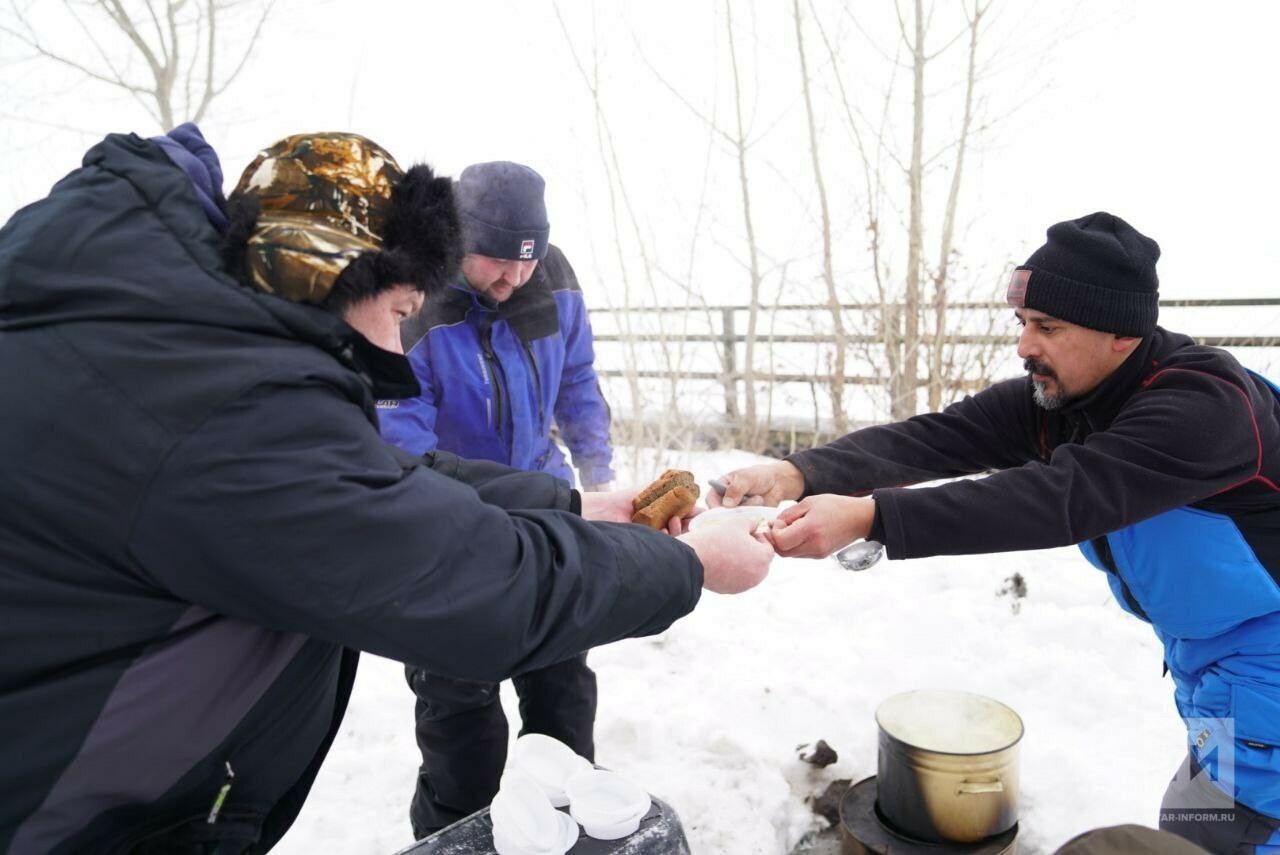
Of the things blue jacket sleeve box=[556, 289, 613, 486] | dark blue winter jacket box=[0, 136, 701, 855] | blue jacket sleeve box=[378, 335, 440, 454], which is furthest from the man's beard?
blue jacket sleeve box=[378, 335, 440, 454]

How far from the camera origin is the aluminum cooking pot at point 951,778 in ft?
8.21

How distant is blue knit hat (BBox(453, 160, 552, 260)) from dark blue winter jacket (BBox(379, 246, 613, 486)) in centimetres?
20

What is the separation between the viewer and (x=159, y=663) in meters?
1.41

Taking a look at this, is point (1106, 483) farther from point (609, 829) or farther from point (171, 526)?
point (171, 526)

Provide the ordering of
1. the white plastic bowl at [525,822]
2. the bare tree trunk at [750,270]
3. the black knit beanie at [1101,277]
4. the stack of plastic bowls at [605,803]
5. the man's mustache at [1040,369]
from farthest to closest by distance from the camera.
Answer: the bare tree trunk at [750,270], the man's mustache at [1040,369], the black knit beanie at [1101,277], the stack of plastic bowls at [605,803], the white plastic bowl at [525,822]

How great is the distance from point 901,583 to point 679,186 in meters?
4.51

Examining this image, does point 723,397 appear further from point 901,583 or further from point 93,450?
point 93,450

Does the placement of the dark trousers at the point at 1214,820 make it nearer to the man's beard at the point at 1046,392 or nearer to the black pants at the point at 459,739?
the man's beard at the point at 1046,392

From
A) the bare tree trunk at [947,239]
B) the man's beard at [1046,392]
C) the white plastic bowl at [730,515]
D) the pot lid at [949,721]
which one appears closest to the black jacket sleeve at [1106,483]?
the man's beard at [1046,392]

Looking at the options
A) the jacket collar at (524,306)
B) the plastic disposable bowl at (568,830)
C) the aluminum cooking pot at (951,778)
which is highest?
the jacket collar at (524,306)

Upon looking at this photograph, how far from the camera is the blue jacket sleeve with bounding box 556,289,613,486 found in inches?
139

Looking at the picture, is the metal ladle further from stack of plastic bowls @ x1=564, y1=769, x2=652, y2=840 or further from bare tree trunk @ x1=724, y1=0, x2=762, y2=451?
bare tree trunk @ x1=724, y1=0, x2=762, y2=451

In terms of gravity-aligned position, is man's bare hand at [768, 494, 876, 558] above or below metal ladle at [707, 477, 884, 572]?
above

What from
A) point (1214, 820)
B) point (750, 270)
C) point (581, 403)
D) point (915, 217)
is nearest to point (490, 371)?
point (581, 403)
